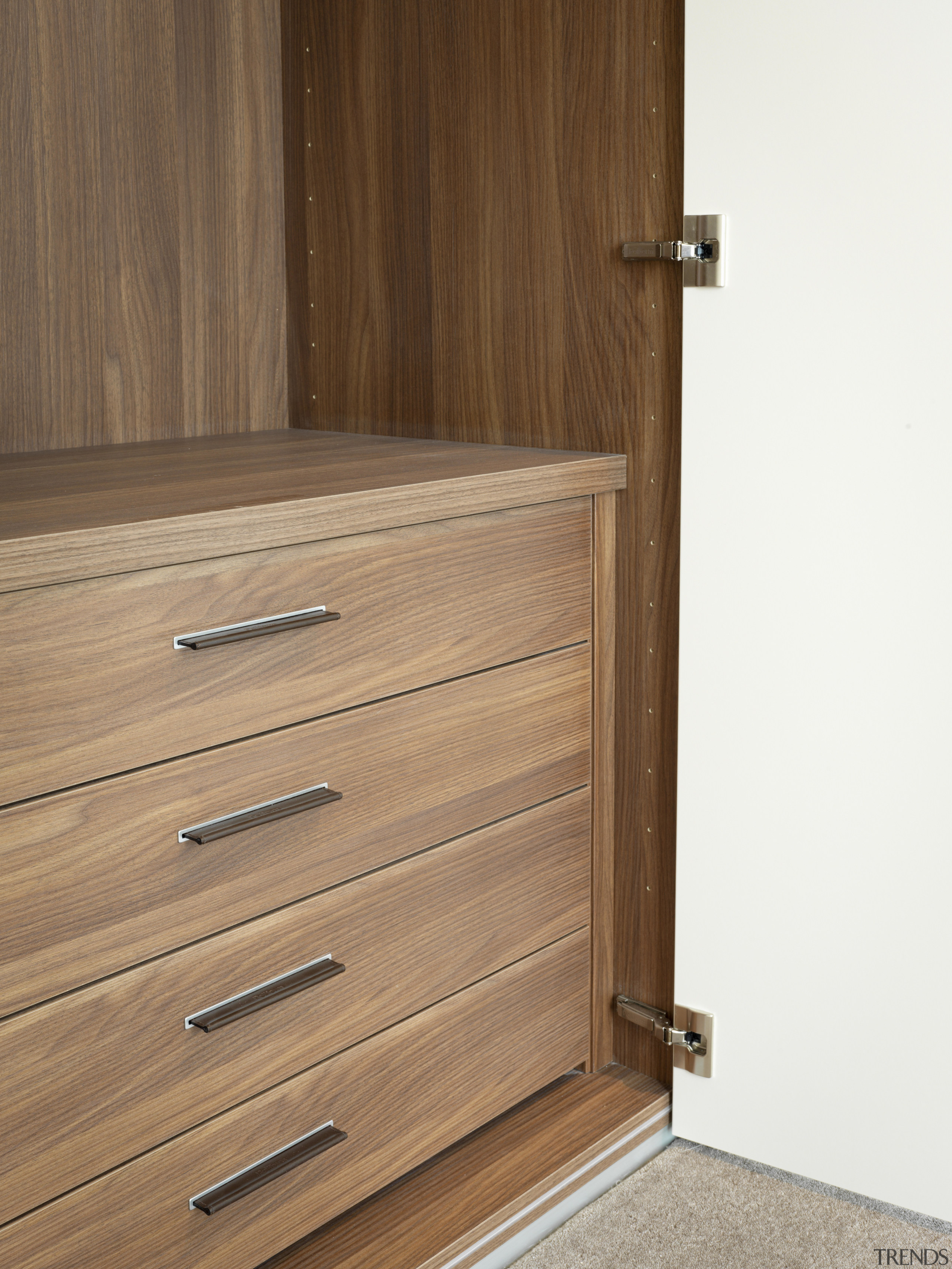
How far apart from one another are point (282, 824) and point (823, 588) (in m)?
0.64

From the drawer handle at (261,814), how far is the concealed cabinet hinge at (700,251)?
0.69 meters

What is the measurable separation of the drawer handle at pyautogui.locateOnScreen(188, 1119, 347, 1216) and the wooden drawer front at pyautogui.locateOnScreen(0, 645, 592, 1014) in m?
0.25

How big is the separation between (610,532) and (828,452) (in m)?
0.29

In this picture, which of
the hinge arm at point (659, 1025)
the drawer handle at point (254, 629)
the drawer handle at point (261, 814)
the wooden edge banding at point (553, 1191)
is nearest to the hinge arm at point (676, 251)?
the drawer handle at point (254, 629)

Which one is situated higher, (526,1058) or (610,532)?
(610,532)

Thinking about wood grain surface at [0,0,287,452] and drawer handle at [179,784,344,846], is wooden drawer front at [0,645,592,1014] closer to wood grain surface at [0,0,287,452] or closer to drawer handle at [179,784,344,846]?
drawer handle at [179,784,344,846]

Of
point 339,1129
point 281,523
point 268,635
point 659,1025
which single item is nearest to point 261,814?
point 268,635

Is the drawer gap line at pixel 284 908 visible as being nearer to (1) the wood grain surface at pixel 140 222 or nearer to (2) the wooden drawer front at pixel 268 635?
(2) the wooden drawer front at pixel 268 635

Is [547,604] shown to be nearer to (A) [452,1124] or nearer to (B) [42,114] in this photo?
(A) [452,1124]

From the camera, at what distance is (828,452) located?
4.44 feet

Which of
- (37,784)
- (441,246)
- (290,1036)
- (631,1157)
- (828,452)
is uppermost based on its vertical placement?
(441,246)

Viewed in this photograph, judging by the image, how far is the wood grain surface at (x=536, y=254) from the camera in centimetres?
145

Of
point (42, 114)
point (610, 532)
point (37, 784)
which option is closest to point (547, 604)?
point (610, 532)

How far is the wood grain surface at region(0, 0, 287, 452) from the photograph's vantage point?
1.55 meters
